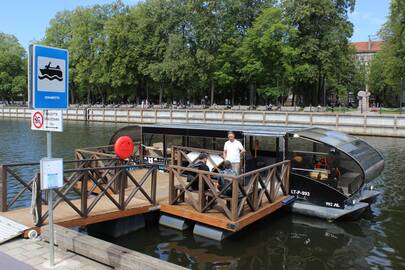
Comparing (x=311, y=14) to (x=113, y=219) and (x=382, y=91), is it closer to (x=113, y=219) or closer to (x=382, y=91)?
(x=382, y=91)

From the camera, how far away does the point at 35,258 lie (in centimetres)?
736

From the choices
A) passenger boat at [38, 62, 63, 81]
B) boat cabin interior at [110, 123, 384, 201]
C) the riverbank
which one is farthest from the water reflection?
the riverbank

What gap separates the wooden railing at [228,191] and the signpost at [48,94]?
14.7ft

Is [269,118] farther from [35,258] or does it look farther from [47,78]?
[47,78]

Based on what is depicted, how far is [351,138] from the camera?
46.1 ft

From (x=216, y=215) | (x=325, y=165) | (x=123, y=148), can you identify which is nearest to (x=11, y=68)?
(x=123, y=148)

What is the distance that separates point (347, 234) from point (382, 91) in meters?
93.6

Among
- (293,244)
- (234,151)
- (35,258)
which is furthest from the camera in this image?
(234,151)

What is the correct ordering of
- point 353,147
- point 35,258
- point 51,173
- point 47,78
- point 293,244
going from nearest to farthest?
1. point 47,78
2. point 51,173
3. point 35,258
4. point 293,244
5. point 353,147

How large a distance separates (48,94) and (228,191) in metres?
5.90

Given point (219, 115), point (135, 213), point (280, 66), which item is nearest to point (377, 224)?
point (135, 213)

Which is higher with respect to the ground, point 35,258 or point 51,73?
point 51,73

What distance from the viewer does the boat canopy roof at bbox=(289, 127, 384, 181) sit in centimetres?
1244

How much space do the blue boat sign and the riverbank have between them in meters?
25.0
